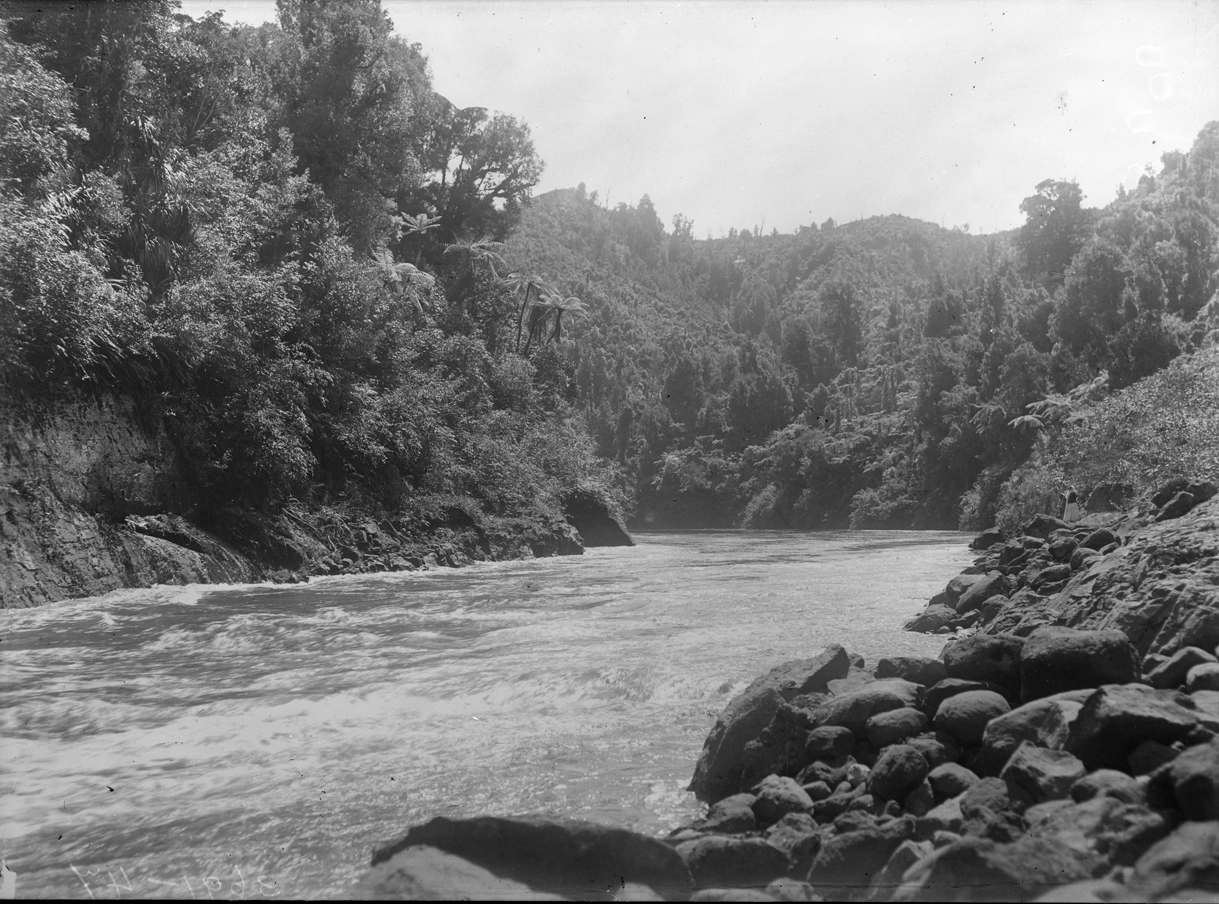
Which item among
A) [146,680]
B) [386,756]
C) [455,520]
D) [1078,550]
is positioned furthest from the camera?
[455,520]

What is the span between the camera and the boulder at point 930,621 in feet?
31.4

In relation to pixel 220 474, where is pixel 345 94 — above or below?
above

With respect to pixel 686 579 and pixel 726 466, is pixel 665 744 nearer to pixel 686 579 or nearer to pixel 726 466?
pixel 686 579

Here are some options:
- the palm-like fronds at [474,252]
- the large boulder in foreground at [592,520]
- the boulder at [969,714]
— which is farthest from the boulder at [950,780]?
the palm-like fronds at [474,252]

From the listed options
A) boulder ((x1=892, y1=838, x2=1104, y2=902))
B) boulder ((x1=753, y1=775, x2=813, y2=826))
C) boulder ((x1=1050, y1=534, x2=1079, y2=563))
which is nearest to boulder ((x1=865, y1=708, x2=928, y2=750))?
boulder ((x1=753, y1=775, x2=813, y2=826))

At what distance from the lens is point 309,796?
15.0ft

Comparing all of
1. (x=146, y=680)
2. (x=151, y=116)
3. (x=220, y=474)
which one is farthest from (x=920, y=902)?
(x=151, y=116)

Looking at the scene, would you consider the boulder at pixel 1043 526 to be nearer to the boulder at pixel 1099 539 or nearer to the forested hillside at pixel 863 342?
the boulder at pixel 1099 539

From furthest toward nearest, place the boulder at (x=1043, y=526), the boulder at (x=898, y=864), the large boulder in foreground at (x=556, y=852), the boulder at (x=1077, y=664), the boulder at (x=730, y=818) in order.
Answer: the boulder at (x=1043, y=526), the boulder at (x=1077, y=664), the boulder at (x=730, y=818), the large boulder in foreground at (x=556, y=852), the boulder at (x=898, y=864)

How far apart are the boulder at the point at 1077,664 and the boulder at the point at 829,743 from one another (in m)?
0.97

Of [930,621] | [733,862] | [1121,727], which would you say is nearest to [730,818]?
[733,862]

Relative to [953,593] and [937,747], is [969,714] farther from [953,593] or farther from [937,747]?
[953,593]

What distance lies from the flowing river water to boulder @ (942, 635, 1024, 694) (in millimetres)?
1601

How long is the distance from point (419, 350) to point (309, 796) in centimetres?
2069
